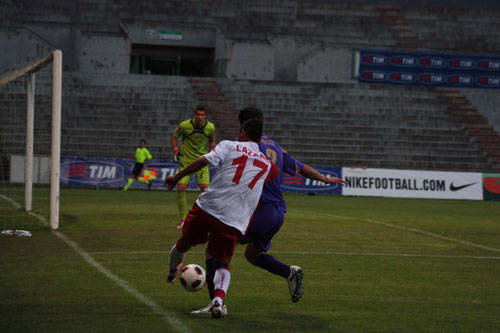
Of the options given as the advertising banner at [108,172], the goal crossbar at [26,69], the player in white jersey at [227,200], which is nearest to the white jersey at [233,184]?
the player in white jersey at [227,200]

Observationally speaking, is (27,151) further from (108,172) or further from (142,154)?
(108,172)

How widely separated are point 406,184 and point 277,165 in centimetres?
2372

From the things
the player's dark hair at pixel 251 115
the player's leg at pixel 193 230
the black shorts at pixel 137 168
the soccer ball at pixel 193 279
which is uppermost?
the player's dark hair at pixel 251 115

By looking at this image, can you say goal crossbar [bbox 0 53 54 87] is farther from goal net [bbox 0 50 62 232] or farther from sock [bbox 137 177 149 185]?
sock [bbox 137 177 149 185]

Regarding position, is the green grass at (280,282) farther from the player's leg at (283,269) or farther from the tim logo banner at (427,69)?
the tim logo banner at (427,69)

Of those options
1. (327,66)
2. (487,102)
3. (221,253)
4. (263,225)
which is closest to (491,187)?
(487,102)

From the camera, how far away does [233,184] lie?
5.98 meters

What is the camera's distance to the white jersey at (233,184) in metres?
5.96

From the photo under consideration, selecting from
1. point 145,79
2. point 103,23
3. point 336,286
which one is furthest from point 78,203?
point 103,23

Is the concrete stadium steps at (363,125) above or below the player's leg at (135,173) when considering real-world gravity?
above

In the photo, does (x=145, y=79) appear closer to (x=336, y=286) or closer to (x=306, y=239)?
(x=306, y=239)

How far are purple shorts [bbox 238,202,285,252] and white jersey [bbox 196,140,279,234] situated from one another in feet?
1.40

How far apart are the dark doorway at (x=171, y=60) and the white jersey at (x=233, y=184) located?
34261 mm

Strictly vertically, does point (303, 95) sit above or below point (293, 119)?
above
